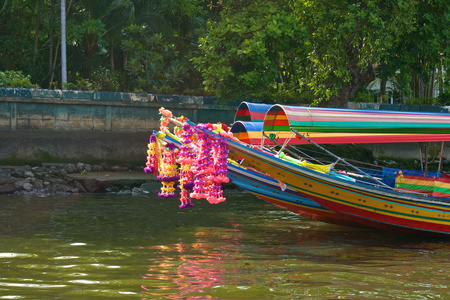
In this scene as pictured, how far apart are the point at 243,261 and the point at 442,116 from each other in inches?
185

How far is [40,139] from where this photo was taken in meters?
17.2

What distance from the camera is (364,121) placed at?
9.93m

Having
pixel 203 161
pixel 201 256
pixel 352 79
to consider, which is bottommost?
pixel 201 256

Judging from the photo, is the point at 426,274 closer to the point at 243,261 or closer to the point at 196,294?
the point at 243,261

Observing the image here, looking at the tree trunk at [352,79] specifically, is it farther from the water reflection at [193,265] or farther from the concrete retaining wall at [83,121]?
the water reflection at [193,265]

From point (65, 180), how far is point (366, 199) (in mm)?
8869

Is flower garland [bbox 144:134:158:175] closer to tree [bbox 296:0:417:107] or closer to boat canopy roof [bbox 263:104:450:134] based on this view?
boat canopy roof [bbox 263:104:450:134]

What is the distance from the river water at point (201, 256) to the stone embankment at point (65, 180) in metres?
1.95

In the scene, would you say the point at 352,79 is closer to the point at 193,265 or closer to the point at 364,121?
the point at 364,121

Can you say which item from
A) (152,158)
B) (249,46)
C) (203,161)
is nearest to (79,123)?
(249,46)

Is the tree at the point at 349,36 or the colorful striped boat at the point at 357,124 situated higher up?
the tree at the point at 349,36

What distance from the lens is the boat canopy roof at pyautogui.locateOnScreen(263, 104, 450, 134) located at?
9664mm

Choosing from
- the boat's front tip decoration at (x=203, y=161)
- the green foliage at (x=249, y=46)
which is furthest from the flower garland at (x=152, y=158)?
the green foliage at (x=249, y=46)

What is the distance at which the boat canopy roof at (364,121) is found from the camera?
9664 mm
